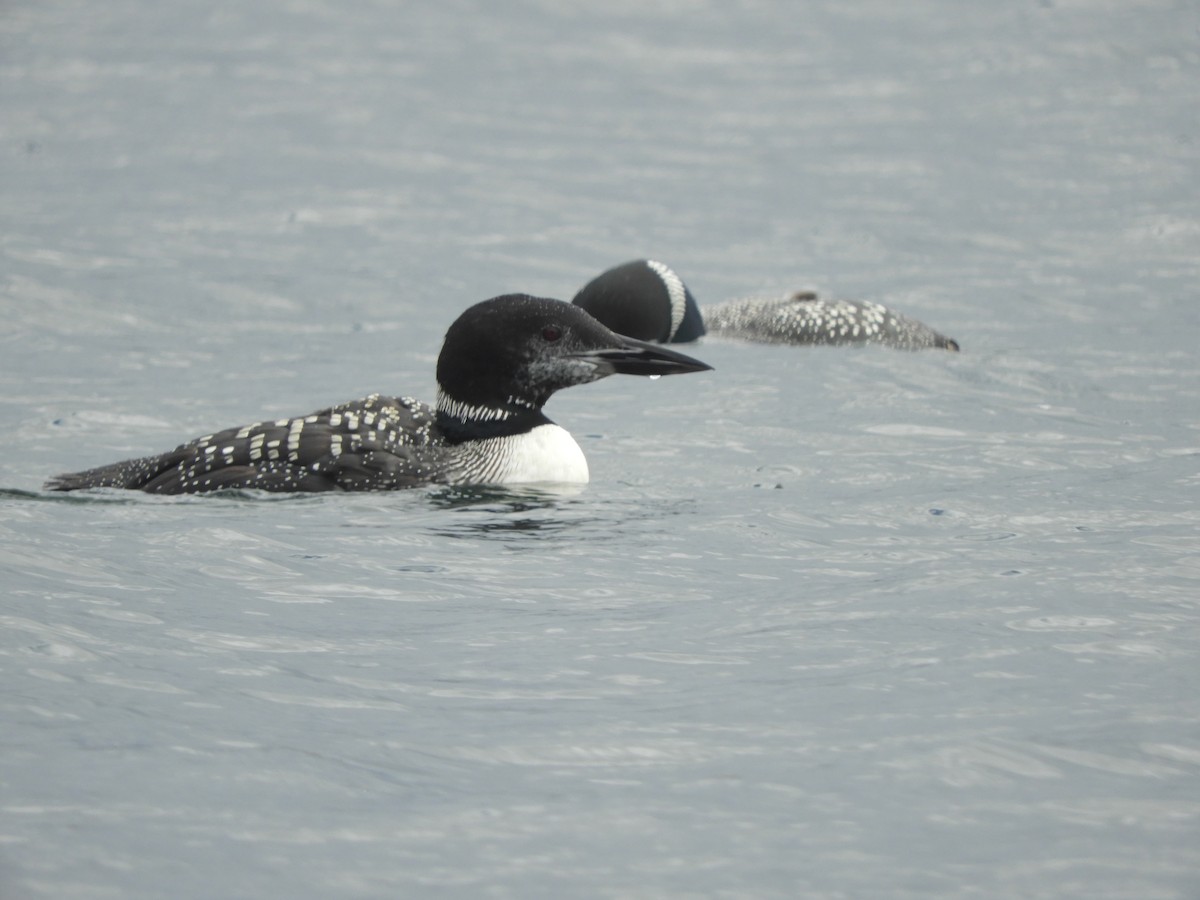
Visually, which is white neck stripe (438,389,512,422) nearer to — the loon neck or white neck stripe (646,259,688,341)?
the loon neck

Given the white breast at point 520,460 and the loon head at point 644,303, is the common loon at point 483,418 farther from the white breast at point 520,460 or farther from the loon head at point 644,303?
the loon head at point 644,303

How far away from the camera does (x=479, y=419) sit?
18.4ft

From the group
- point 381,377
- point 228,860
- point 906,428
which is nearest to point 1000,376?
point 906,428

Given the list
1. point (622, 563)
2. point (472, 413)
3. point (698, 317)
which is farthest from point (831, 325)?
point (622, 563)

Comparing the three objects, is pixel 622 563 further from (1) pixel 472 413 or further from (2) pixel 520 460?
(1) pixel 472 413

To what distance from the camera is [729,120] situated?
15.7 metres

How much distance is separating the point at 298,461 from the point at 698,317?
157 inches

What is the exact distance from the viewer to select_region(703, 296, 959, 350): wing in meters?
8.60

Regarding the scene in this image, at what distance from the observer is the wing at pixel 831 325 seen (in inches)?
339

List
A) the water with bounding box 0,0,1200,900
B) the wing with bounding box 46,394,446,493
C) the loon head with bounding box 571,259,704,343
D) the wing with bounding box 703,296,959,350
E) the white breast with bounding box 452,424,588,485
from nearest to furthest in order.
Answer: the water with bounding box 0,0,1200,900 < the wing with bounding box 46,394,446,493 < the white breast with bounding box 452,424,588,485 < the wing with bounding box 703,296,959,350 < the loon head with bounding box 571,259,704,343

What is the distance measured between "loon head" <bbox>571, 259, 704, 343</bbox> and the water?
0.22 meters

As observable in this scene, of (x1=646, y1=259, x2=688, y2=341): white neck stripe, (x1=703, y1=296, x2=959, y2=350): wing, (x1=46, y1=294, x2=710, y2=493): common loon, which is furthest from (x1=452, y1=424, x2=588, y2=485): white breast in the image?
(x1=703, y1=296, x2=959, y2=350): wing

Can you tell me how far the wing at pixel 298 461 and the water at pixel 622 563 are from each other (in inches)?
3.7

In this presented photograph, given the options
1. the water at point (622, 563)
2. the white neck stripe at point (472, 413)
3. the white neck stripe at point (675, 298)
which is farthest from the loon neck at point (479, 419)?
the white neck stripe at point (675, 298)
